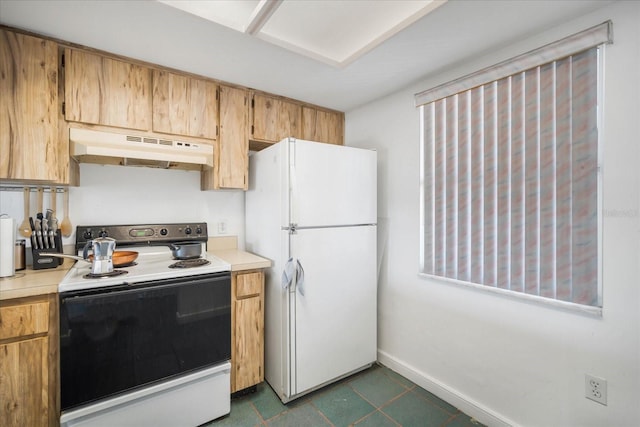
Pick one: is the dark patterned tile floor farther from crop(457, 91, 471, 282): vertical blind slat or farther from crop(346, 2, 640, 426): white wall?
crop(457, 91, 471, 282): vertical blind slat

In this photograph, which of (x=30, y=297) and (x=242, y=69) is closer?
(x=30, y=297)

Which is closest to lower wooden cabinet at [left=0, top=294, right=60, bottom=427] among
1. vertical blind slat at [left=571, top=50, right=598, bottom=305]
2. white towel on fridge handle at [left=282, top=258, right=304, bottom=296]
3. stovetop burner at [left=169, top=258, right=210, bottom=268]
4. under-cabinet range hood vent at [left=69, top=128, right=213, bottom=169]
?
stovetop burner at [left=169, top=258, right=210, bottom=268]

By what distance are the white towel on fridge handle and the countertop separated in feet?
0.67

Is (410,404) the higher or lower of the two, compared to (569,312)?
lower

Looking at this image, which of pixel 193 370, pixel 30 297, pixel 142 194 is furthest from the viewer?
pixel 142 194

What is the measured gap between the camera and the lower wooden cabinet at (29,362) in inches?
50.6

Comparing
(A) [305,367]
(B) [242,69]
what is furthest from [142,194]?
(A) [305,367]

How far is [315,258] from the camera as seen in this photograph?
1.97 m

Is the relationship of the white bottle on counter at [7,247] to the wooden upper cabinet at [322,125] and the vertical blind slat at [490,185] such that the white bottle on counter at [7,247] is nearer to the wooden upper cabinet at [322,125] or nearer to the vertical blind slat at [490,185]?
the wooden upper cabinet at [322,125]

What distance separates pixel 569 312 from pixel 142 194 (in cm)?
275

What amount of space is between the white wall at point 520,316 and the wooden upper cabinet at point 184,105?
1.32m

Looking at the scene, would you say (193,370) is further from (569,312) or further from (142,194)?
(569,312)

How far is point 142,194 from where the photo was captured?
83.7 inches

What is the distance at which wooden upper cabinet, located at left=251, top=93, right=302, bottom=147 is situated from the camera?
228cm
